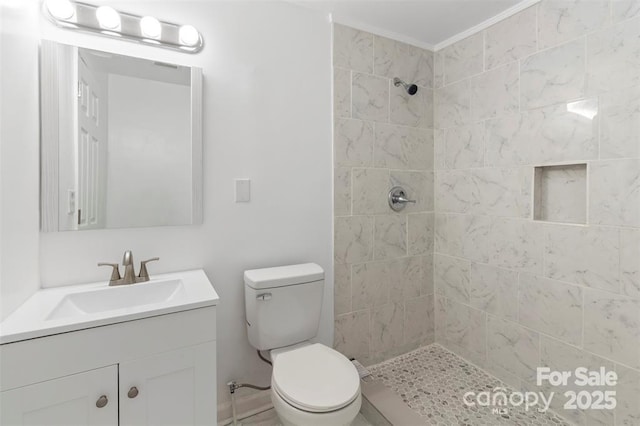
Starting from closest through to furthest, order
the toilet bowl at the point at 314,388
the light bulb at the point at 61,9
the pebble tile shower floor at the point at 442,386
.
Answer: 1. the toilet bowl at the point at 314,388
2. the light bulb at the point at 61,9
3. the pebble tile shower floor at the point at 442,386

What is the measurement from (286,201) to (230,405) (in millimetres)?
1151

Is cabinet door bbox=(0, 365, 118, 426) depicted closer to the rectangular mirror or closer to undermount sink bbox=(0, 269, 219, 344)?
undermount sink bbox=(0, 269, 219, 344)

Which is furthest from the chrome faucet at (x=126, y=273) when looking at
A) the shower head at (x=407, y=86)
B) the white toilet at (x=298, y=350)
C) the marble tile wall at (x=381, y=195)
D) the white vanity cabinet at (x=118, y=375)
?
the shower head at (x=407, y=86)

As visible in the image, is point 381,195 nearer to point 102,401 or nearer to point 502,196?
point 502,196

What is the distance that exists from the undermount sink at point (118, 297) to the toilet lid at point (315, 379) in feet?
1.85

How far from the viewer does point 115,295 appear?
4.45 feet

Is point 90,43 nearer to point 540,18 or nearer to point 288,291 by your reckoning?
point 288,291

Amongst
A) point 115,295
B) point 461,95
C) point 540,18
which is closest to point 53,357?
point 115,295

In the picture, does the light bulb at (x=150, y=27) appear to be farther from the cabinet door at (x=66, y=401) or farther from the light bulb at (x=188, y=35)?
the cabinet door at (x=66, y=401)

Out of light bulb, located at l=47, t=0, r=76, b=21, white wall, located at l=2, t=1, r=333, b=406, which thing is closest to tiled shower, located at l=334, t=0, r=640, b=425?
white wall, located at l=2, t=1, r=333, b=406

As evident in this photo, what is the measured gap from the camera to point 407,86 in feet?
7.00

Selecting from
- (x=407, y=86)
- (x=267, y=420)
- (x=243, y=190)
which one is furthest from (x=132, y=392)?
(x=407, y=86)

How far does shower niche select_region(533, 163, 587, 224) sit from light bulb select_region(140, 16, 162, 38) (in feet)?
6.83

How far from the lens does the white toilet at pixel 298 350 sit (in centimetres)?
124
